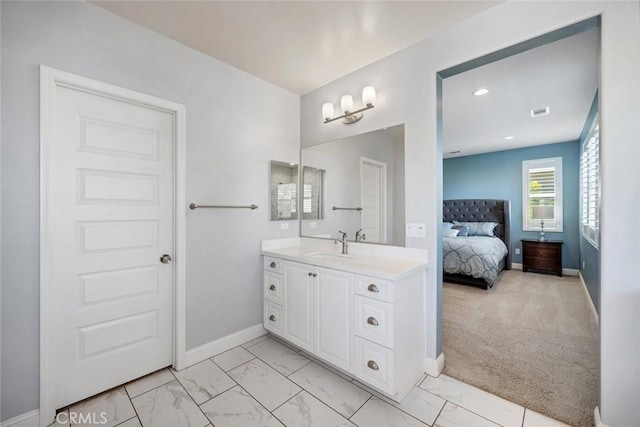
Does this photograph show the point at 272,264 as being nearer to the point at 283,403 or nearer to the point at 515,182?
the point at 283,403

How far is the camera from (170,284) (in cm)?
211

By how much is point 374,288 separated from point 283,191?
1543 mm

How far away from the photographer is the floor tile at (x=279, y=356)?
6.94 ft

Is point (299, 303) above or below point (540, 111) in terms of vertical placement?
below

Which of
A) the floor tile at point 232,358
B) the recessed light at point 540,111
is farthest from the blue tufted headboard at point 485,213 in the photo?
the floor tile at point 232,358

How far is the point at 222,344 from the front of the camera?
2.35 meters

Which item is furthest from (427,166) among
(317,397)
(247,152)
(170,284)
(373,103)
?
(170,284)

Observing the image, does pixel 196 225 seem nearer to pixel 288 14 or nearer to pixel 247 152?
pixel 247 152

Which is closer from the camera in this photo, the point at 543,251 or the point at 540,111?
the point at 540,111

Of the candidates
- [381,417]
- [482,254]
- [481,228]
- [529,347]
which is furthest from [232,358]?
[481,228]

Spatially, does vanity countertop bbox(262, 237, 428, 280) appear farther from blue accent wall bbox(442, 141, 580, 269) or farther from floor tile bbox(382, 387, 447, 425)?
blue accent wall bbox(442, 141, 580, 269)

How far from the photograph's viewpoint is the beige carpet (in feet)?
5.79

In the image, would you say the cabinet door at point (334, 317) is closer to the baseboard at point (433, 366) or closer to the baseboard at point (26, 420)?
the baseboard at point (433, 366)

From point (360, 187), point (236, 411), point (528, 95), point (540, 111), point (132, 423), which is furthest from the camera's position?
point (540, 111)
